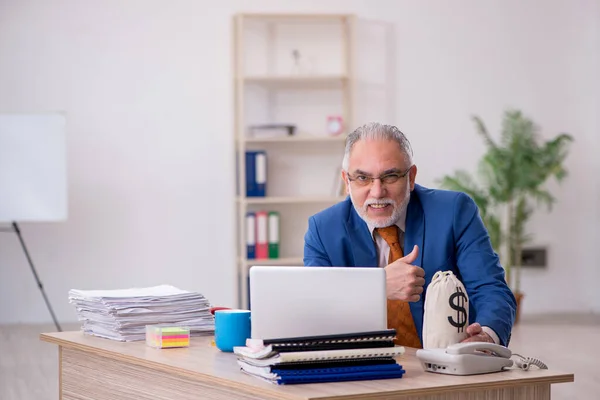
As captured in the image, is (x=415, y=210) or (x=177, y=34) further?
(x=177, y=34)

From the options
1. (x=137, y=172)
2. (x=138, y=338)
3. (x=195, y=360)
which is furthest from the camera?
(x=137, y=172)

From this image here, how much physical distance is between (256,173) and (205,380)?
4.96m

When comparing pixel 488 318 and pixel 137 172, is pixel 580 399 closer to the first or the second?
pixel 488 318

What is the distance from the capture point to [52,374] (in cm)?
511

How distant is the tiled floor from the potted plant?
18.3 inches

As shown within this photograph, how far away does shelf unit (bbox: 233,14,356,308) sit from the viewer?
719cm

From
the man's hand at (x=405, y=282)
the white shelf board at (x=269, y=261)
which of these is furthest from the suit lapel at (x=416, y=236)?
the white shelf board at (x=269, y=261)

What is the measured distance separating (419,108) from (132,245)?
2.41 metres

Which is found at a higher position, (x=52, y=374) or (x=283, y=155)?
(x=283, y=155)

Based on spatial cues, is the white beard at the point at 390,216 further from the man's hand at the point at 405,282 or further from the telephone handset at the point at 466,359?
the telephone handset at the point at 466,359

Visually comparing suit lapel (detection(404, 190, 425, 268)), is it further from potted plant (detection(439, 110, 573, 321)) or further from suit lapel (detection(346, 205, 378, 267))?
potted plant (detection(439, 110, 573, 321))

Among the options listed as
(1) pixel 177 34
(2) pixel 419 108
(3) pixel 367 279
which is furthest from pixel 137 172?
(3) pixel 367 279

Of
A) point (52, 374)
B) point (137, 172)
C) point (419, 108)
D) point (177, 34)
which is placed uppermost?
point (177, 34)

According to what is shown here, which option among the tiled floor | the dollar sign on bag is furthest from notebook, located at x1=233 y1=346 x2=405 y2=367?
the tiled floor
